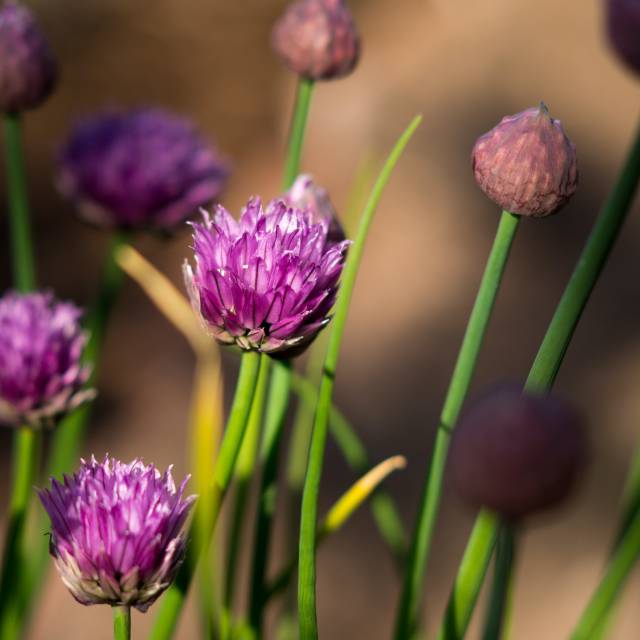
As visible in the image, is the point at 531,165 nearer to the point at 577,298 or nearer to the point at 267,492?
the point at 577,298

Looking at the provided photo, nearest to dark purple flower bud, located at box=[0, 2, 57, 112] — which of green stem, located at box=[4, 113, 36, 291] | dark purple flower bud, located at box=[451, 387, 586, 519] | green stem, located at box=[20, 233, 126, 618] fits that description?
green stem, located at box=[4, 113, 36, 291]

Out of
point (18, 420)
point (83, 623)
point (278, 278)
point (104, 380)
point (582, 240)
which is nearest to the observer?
point (278, 278)

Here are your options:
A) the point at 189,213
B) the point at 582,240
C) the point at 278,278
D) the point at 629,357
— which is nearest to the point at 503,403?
the point at 278,278

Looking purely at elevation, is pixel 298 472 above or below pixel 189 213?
below

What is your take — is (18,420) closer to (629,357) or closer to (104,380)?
(629,357)

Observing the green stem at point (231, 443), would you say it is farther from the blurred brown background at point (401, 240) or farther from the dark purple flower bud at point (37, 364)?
the blurred brown background at point (401, 240)

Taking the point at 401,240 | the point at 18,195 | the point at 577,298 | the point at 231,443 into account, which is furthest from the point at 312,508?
the point at 401,240

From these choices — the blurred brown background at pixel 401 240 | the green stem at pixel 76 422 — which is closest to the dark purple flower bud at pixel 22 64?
the green stem at pixel 76 422
